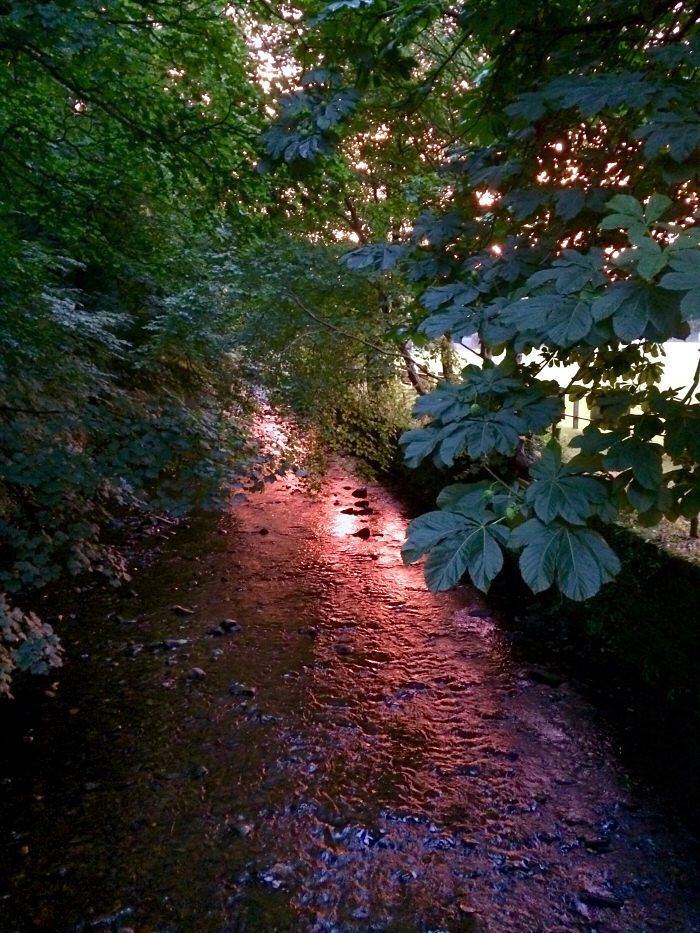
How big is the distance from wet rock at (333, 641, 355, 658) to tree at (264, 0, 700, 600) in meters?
3.52

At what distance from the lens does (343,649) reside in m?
5.52

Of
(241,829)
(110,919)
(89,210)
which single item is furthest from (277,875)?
(89,210)

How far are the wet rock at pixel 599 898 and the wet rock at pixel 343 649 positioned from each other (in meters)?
2.56

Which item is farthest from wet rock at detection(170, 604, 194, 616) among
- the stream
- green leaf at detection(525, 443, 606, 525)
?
green leaf at detection(525, 443, 606, 525)

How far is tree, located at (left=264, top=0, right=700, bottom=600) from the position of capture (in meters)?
1.40

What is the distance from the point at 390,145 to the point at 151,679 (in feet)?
17.7

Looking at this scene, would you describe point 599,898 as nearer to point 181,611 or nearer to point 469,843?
point 469,843

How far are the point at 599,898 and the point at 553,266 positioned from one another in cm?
294

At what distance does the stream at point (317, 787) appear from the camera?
313cm

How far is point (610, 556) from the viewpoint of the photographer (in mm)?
1344

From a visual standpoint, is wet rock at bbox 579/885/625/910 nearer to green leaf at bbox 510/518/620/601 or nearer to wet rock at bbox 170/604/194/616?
green leaf at bbox 510/518/620/601

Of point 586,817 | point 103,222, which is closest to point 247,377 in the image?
point 103,222

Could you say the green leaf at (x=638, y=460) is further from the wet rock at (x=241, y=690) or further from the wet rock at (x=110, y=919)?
the wet rock at (x=241, y=690)

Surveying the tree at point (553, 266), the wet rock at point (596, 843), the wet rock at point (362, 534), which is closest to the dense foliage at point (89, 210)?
the tree at point (553, 266)
